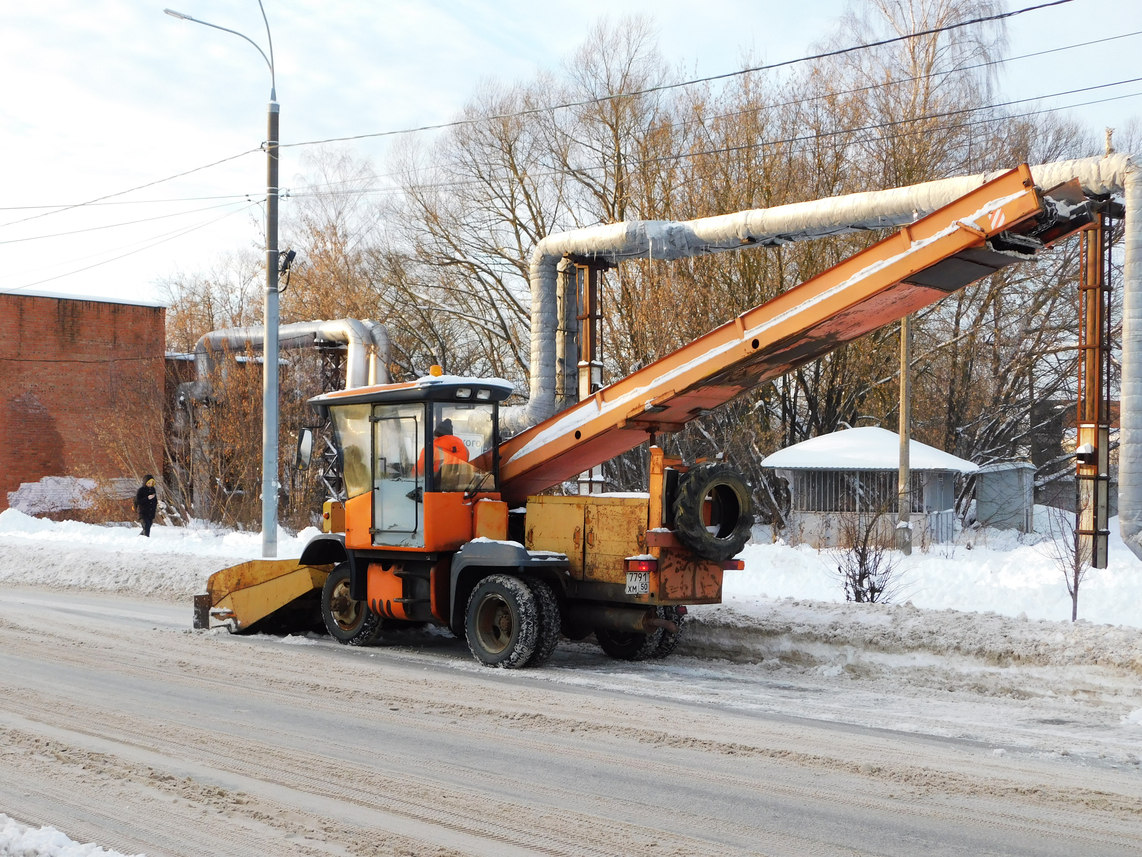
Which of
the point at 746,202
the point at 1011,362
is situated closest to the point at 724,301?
the point at 746,202

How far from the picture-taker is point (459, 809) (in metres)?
5.80

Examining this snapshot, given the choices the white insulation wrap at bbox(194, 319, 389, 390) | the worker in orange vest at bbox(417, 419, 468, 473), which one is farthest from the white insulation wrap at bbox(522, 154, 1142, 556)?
the white insulation wrap at bbox(194, 319, 389, 390)

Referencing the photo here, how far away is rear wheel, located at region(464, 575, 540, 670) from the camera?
32.2 feet

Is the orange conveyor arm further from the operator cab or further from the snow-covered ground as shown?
the snow-covered ground

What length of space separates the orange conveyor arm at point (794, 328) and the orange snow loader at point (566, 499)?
0.05 ft

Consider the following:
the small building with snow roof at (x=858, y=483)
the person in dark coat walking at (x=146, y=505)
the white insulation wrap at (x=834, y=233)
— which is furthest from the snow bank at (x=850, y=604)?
the small building with snow roof at (x=858, y=483)

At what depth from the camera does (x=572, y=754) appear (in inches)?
275

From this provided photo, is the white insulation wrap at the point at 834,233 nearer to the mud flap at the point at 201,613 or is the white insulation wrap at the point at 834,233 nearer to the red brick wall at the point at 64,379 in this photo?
the mud flap at the point at 201,613

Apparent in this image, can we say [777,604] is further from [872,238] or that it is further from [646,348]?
[872,238]

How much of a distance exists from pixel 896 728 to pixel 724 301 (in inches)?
828

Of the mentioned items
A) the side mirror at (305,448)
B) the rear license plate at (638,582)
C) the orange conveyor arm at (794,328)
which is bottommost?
the rear license plate at (638,582)

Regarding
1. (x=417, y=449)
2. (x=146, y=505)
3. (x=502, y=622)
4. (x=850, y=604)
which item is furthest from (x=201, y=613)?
(x=146, y=505)

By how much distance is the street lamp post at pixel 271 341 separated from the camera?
17031mm

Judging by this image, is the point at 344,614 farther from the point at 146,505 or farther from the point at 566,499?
the point at 146,505
